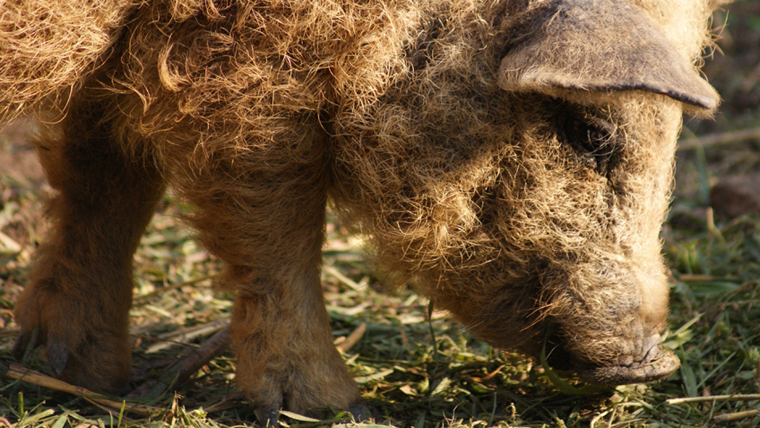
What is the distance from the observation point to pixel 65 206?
11.1ft

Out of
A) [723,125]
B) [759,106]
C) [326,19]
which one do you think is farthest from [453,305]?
[759,106]

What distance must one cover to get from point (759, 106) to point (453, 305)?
4776 millimetres

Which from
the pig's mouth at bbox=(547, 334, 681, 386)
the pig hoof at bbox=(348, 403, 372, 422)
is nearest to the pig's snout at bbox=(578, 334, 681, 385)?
the pig's mouth at bbox=(547, 334, 681, 386)

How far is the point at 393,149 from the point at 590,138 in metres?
0.72

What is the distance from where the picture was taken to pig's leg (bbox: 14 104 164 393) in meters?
3.28

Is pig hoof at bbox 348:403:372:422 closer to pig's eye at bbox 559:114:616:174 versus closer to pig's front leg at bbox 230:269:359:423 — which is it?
pig's front leg at bbox 230:269:359:423

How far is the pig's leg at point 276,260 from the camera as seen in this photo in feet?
9.16

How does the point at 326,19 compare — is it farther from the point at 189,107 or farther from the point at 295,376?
the point at 295,376

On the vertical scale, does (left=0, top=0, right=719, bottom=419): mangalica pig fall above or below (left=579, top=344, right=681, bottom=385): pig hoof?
above

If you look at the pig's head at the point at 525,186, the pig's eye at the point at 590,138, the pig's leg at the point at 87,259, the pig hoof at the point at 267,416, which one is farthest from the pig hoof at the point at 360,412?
the pig's eye at the point at 590,138

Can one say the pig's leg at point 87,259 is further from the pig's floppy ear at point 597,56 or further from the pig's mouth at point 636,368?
the pig's mouth at point 636,368

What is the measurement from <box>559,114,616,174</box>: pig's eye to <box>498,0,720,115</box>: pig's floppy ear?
357mm

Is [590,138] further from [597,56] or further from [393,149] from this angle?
[393,149]

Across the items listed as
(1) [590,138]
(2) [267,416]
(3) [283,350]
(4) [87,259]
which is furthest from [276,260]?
(1) [590,138]
